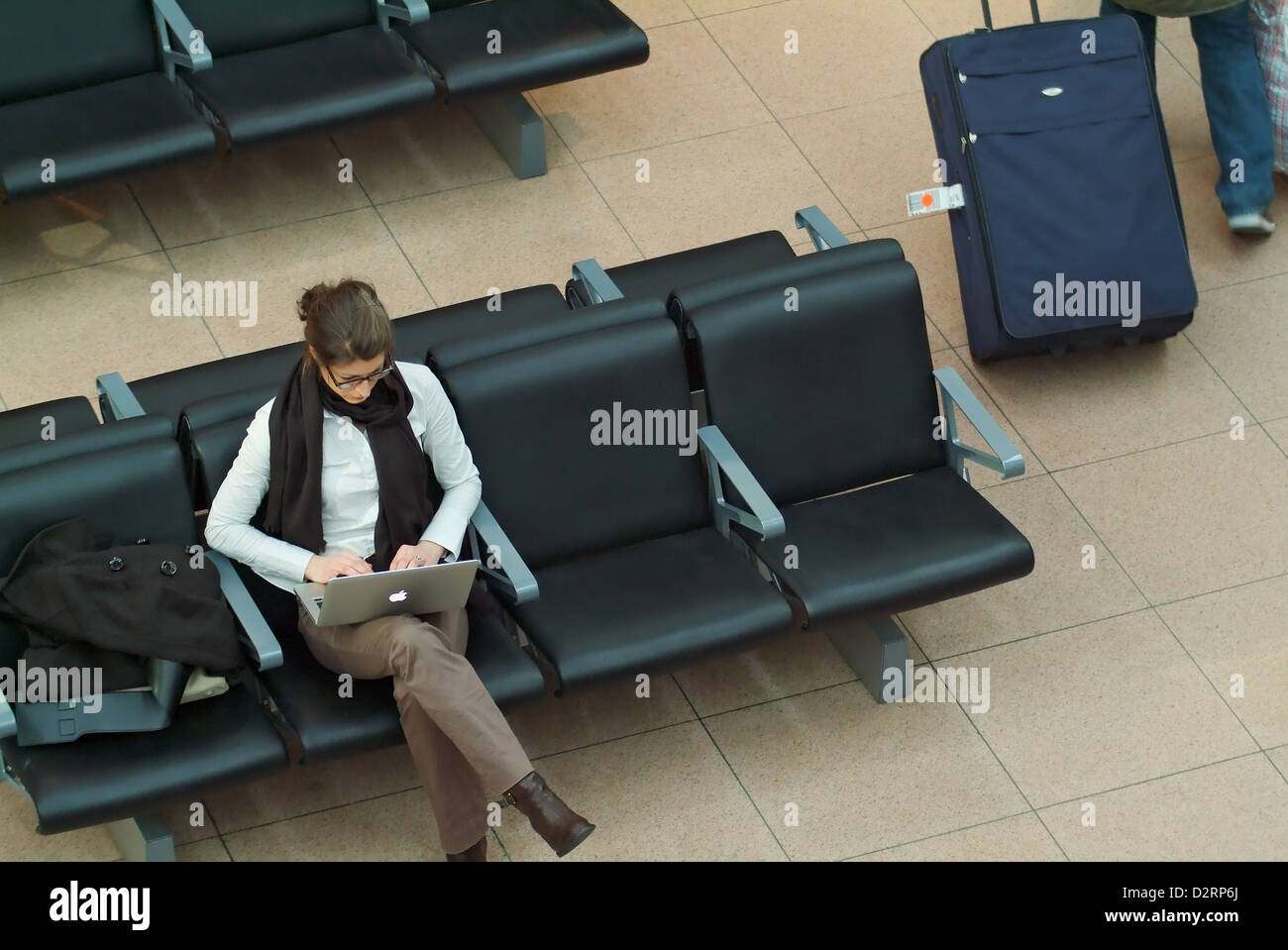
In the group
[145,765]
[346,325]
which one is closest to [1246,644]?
[346,325]

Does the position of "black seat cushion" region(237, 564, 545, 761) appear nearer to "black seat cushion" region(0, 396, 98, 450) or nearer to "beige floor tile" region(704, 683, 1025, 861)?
"black seat cushion" region(0, 396, 98, 450)

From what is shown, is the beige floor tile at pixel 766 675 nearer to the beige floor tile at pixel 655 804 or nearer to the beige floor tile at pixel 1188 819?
the beige floor tile at pixel 655 804

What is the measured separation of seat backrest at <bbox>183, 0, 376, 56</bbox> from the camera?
17.6 feet

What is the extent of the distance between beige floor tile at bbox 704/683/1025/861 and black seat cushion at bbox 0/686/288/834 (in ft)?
3.61

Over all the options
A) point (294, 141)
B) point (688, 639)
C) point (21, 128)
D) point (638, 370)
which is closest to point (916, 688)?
point (688, 639)

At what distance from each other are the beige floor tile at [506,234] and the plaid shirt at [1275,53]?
200 cm

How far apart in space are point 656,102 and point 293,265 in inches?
55.1

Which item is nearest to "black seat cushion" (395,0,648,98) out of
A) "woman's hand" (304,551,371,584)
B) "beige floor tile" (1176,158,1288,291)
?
"beige floor tile" (1176,158,1288,291)

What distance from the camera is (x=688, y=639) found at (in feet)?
12.7

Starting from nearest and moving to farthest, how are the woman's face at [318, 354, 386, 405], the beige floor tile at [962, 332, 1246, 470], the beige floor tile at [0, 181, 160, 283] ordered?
the woman's face at [318, 354, 386, 405] → the beige floor tile at [962, 332, 1246, 470] → the beige floor tile at [0, 181, 160, 283]

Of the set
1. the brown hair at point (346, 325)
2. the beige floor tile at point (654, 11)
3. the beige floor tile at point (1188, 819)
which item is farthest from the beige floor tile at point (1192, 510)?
the beige floor tile at point (654, 11)

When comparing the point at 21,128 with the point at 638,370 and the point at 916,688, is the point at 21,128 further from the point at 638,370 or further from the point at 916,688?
the point at 916,688

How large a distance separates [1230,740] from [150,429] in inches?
Answer: 98.0

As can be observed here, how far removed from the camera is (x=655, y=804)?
4016 millimetres
